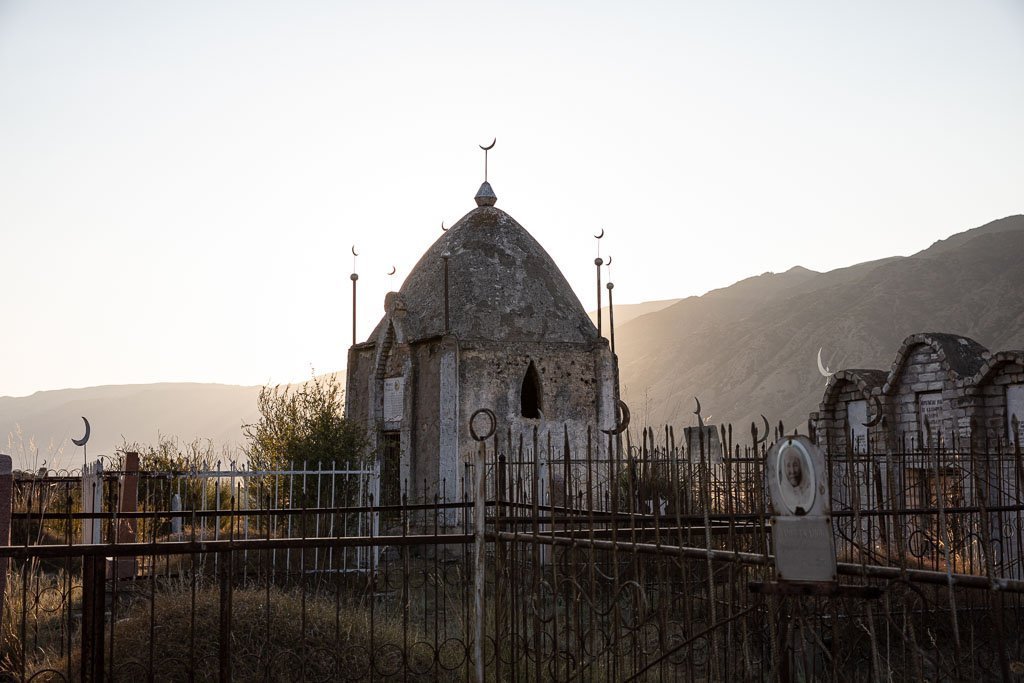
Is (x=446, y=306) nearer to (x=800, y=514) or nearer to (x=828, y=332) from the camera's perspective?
(x=800, y=514)

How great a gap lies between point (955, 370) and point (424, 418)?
393 inches

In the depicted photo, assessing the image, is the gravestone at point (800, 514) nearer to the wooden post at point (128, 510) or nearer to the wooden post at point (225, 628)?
the wooden post at point (225, 628)

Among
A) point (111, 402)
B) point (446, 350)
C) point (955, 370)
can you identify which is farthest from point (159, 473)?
point (111, 402)

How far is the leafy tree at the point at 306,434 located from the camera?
63.1 ft

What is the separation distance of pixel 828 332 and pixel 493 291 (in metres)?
76.6

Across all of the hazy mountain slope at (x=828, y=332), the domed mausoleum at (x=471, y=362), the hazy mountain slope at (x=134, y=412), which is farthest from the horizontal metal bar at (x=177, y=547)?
the hazy mountain slope at (x=134, y=412)

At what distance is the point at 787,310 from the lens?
349ft

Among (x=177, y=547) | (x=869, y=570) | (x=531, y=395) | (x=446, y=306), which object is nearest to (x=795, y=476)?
(x=869, y=570)

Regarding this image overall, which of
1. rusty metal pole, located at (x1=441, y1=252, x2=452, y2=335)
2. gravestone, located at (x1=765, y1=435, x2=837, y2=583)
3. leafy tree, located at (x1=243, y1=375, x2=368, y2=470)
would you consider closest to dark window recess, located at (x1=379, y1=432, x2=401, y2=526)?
leafy tree, located at (x1=243, y1=375, x2=368, y2=470)

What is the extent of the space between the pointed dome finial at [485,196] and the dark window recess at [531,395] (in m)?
5.13

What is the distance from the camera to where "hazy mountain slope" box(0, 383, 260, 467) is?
470ft

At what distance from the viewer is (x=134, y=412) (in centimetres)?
15562

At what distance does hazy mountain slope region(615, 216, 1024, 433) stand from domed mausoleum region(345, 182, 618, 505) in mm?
56386

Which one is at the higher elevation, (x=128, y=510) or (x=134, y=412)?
(x=134, y=412)
